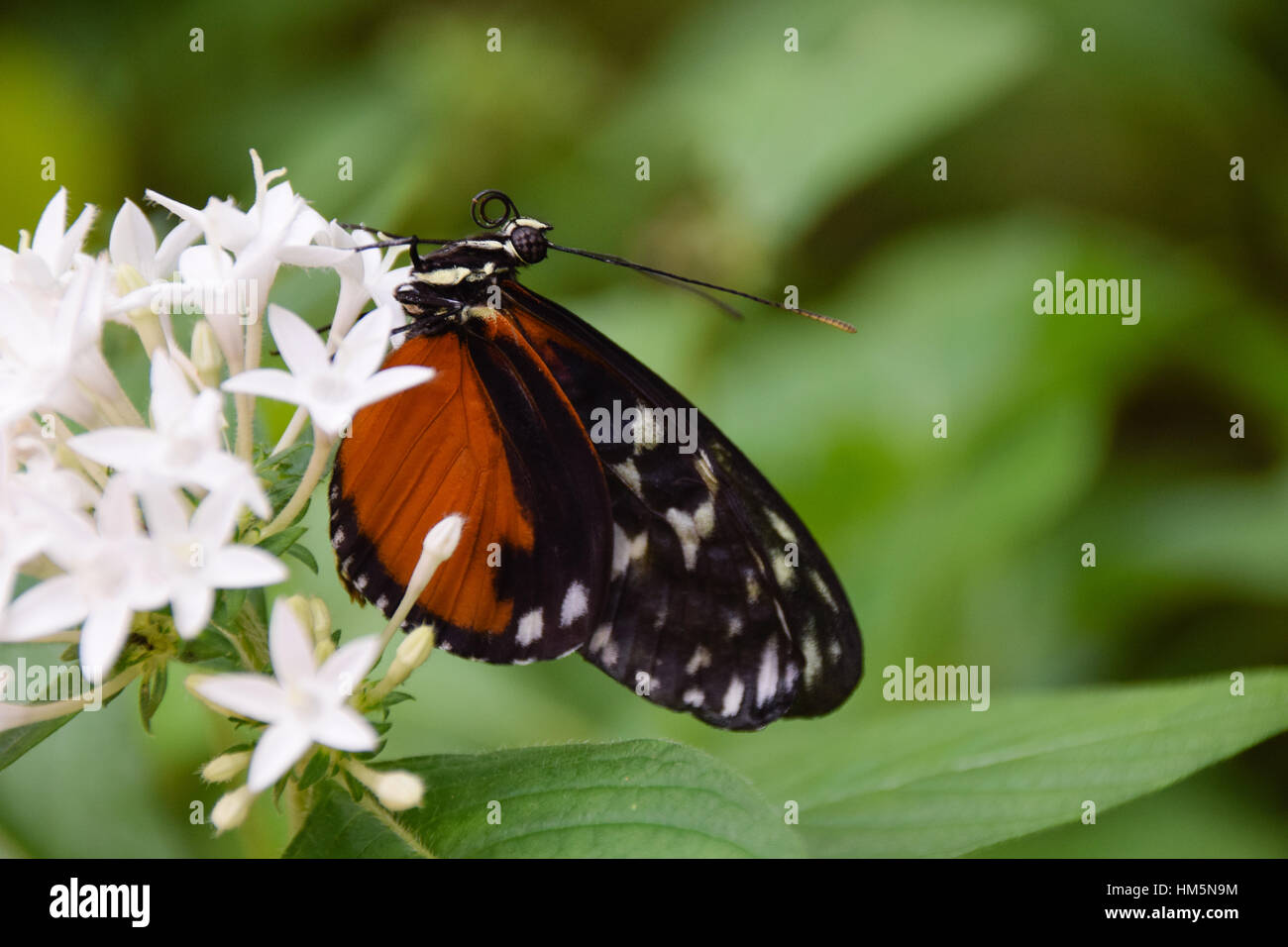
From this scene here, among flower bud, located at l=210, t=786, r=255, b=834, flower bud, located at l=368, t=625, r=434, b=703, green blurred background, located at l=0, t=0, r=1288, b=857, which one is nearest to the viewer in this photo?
flower bud, located at l=210, t=786, r=255, b=834

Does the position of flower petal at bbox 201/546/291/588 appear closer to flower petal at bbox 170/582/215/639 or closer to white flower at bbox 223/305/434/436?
flower petal at bbox 170/582/215/639

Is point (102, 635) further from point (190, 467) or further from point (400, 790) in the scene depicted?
point (400, 790)

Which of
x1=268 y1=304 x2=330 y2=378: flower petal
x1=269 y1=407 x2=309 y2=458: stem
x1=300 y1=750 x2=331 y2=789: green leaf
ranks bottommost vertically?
x1=300 y1=750 x2=331 y2=789: green leaf

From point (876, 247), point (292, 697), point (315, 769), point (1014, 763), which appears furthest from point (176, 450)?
point (876, 247)

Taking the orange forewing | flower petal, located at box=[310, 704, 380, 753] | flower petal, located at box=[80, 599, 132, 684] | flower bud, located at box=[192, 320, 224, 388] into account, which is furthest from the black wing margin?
flower petal, located at box=[80, 599, 132, 684]
